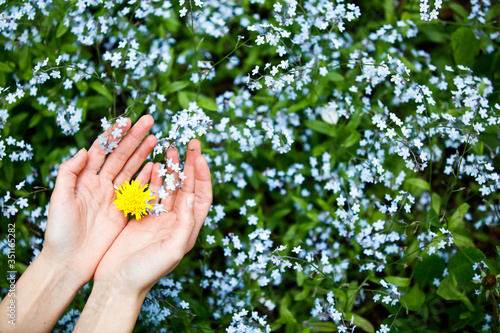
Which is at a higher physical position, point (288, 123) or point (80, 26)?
point (80, 26)

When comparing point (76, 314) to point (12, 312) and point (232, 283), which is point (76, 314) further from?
point (232, 283)

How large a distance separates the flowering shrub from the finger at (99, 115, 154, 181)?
0.32ft

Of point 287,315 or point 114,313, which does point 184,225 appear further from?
point 287,315

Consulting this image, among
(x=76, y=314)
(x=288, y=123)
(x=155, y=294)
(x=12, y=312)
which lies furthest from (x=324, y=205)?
(x=12, y=312)

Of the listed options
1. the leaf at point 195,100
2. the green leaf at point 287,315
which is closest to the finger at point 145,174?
the leaf at point 195,100

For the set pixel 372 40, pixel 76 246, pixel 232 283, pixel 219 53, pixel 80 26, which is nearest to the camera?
pixel 76 246

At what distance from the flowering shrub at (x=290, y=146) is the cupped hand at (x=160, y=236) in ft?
0.66

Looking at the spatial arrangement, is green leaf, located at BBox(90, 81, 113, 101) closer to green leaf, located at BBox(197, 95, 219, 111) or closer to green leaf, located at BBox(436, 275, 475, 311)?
green leaf, located at BBox(197, 95, 219, 111)

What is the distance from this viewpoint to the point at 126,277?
2.96 m

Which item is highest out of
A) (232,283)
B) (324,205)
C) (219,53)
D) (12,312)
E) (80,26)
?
(80,26)

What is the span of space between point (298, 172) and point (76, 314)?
7.49ft

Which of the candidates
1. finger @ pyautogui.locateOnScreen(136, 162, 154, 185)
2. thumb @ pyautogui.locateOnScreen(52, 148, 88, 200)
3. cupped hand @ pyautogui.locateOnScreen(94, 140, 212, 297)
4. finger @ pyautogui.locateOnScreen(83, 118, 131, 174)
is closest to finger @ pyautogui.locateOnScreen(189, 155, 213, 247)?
cupped hand @ pyautogui.locateOnScreen(94, 140, 212, 297)

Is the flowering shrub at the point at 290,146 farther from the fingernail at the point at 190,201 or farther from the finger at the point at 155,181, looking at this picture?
the fingernail at the point at 190,201

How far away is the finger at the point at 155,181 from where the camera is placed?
3304 mm
